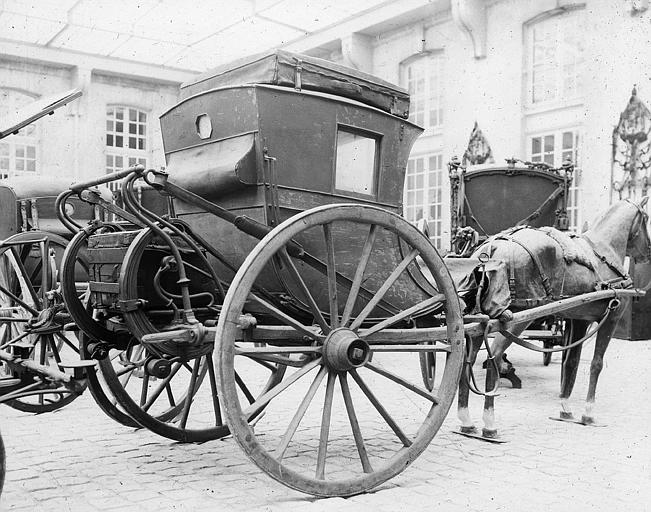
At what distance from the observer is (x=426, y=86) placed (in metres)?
15.0

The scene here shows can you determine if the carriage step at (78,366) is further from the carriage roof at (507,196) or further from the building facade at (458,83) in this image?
the building facade at (458,83)

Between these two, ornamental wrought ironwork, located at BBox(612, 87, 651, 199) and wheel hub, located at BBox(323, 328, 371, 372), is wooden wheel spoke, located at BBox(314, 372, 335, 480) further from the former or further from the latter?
ornamental wrought ironwork, located at BBox(612, 87, 651, 199)

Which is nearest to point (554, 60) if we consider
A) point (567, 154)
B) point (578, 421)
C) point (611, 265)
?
point (567, 154)

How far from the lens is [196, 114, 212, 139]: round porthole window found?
3.94m

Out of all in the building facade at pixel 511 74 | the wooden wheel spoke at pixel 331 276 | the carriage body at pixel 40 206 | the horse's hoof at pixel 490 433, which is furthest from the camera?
the building facade at pixel 511 74

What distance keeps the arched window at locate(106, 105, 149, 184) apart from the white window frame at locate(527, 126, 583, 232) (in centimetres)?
983

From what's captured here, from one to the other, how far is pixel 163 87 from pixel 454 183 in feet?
35.6

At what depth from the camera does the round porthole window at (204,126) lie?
12.9 ft

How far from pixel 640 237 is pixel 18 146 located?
47.3 feet

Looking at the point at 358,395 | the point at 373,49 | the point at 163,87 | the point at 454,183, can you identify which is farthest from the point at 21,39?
the point at 358,395

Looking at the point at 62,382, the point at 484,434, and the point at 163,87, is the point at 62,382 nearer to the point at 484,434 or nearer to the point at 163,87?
the point at 484,434

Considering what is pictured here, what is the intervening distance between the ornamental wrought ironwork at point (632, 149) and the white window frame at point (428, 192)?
12.4 feet

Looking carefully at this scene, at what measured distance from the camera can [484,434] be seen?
16.6 ft

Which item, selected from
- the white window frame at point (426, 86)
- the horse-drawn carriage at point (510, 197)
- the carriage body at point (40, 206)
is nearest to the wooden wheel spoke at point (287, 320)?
the carriage body at point (40, 206)
